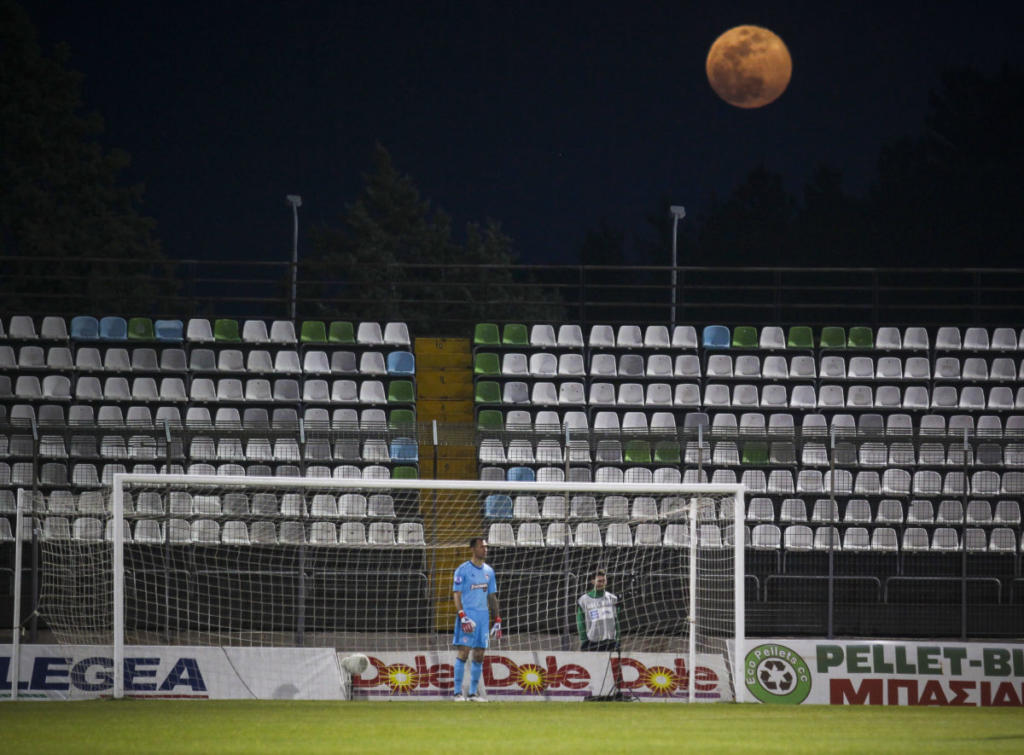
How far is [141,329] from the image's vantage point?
20.7 m

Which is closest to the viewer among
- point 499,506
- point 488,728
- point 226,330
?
point 488,728

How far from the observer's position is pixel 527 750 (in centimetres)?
913

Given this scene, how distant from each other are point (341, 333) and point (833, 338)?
7.69 meters

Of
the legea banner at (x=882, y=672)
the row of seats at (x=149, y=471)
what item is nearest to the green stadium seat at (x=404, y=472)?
the row of seats at (x=149, y=471)

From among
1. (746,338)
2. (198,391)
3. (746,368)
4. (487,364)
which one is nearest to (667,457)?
(746,368)

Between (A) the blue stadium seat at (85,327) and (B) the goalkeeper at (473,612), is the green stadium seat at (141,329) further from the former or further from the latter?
(B) the goalkeeper at (473,612)

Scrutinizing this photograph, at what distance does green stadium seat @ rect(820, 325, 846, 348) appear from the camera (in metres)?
20.9

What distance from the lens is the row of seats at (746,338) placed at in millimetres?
20781

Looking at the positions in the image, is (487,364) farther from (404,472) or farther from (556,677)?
(556,677)

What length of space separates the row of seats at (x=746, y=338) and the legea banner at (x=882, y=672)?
24.9 feet

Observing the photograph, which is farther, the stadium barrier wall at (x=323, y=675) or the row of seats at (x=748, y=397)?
the row of seats at (x=748, y=397)

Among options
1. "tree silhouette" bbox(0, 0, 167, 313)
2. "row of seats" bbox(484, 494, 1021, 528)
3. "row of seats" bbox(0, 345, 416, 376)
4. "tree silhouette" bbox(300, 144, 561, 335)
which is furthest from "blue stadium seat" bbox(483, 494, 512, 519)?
"tree silhouette" bbox(300, 144, 561, 335)

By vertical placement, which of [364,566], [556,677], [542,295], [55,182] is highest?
[55,182]

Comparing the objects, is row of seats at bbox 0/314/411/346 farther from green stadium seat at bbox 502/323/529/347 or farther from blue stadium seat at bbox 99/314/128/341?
green stadium seat at bbox 502/323/529/347
